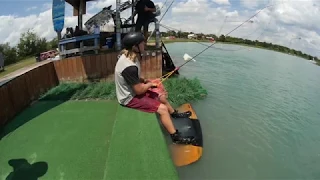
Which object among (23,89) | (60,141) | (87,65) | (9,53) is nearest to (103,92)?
(87,65)

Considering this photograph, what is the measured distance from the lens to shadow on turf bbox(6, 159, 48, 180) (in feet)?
11.8

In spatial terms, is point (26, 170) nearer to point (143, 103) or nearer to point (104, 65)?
point (143, 103)

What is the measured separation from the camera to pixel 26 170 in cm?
375

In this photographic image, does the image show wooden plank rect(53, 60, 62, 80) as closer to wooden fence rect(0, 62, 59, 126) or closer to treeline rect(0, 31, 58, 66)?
wooden fence rect(0, 62, 59, 126)

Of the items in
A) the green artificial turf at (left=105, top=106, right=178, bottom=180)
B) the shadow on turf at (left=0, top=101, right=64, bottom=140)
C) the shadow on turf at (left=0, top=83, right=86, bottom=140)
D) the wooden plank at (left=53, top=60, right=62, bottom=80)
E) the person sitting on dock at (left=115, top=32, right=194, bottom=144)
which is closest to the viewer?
the green artificial turf at (left=105, top=106, right=178, bottom=180)

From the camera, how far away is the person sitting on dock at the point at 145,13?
340 inches

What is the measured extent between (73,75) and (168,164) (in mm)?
5825

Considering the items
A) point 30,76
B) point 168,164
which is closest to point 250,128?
point 168,164

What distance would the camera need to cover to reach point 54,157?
13.3 ft

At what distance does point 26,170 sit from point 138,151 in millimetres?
1588

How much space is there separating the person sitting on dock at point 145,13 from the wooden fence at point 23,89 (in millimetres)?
3144

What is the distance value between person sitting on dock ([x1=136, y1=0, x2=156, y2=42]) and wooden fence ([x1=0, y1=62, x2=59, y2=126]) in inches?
124

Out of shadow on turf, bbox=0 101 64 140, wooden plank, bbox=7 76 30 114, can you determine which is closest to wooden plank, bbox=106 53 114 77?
shadow on turf, bbox=0 101 64 140

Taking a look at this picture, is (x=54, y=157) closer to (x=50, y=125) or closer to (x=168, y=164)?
(x=50, y=125)
